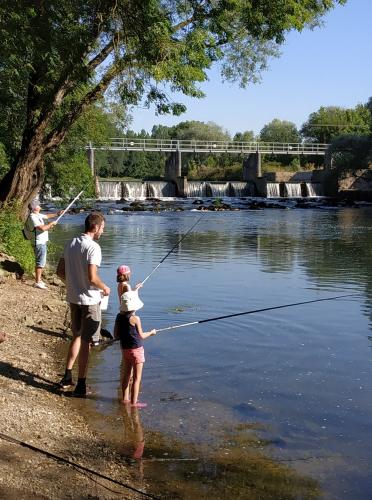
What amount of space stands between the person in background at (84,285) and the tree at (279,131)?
363ft

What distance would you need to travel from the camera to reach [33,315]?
10047 millimetres

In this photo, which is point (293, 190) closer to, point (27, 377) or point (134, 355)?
point (27, 377)

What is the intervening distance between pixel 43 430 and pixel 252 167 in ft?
236

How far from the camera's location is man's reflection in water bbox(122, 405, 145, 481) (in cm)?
534

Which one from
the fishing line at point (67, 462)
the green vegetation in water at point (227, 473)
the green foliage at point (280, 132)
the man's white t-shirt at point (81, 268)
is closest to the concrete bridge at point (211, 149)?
the green foliage at point (280, 132)

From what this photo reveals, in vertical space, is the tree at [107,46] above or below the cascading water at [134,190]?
above

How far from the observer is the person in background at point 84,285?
6.64 meters

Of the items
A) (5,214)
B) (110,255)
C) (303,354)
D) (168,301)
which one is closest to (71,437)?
(303,354)

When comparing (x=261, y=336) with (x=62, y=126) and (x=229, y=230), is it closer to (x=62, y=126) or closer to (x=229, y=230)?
(x=62, y=126)

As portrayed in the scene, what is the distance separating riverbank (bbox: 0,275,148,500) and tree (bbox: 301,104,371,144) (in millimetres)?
95170

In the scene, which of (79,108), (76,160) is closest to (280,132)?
(76,160)

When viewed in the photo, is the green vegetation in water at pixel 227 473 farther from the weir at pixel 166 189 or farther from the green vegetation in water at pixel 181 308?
the weir at pixel 166 189

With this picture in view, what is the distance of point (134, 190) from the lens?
6219cm

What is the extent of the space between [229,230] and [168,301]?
20.5 m
